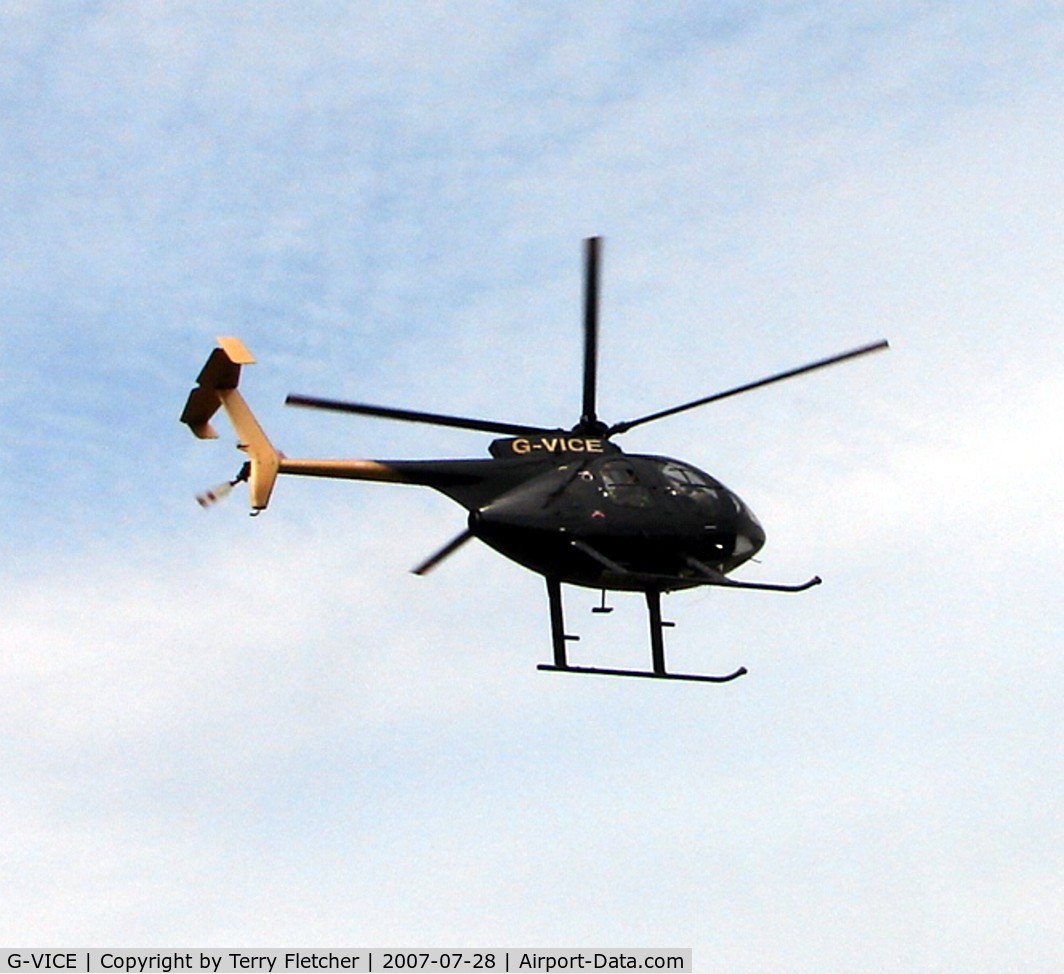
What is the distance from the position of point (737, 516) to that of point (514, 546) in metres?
4.65

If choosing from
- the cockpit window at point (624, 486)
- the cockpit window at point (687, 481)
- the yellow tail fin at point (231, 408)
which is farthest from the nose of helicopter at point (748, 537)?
the yellow tail fin at point (231, 408)

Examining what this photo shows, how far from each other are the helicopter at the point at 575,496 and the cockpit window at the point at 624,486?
19mm

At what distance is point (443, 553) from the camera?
1161 inches

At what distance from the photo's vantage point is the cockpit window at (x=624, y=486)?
2953 centimetres

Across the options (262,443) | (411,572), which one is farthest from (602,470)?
(262,443)

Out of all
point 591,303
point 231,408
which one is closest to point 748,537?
point 591,303

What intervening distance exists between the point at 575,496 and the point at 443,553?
2.66 metres

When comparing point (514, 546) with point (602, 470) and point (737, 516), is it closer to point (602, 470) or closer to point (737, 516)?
point (602, 470)

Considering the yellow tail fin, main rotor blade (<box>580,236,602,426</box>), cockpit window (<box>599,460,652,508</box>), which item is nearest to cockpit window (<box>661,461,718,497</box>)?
cockpit window (<box>599,460,652,508</box>)

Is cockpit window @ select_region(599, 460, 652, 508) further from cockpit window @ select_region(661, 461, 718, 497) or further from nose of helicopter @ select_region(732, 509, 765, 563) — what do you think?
nose of helicopter @ select_region(732, 509, 765, 563)

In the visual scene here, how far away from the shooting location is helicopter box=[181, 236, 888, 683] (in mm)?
28922

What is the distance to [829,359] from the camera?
96.7ft

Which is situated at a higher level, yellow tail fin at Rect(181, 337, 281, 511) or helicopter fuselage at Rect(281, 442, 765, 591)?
yellow tail fin at Rect(181, 337, 281, 511)

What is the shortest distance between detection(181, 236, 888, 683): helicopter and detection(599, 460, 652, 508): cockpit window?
2 centimetres
